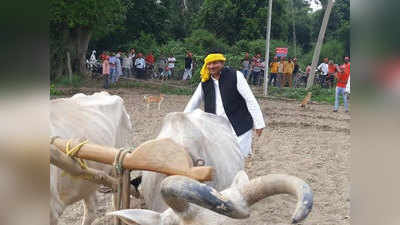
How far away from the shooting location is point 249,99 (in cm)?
412

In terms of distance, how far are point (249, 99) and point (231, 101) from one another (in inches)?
6.1

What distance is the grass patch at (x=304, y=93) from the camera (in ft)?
65.2

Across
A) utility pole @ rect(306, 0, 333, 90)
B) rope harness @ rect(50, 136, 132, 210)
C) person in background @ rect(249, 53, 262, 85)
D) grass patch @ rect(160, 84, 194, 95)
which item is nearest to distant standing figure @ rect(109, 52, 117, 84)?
grass patch @ rect(160, 84, 194, 95)

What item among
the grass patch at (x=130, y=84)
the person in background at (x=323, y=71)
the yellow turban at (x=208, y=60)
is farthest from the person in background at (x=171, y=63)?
the yellow turban at (x=208, y=60)

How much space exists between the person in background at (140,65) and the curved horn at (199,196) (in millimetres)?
21615

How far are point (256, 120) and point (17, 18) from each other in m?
3.32

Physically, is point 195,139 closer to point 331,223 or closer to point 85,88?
point 331,223

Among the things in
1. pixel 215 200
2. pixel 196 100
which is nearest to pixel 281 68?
pixel 196 100

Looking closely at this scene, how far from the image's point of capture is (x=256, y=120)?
13.6 ft

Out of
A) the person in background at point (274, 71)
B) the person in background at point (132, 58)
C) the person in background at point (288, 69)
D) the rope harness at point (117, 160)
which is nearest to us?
the rope harness at point (117, 160)

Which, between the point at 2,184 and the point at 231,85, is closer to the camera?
the point at 2,184

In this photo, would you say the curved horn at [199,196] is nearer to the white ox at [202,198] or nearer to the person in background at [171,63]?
the white ox at [202,198]

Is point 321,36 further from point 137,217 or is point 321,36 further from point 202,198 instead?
point 202,198

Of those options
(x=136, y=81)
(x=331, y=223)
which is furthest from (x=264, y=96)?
(x=331, y=223)
